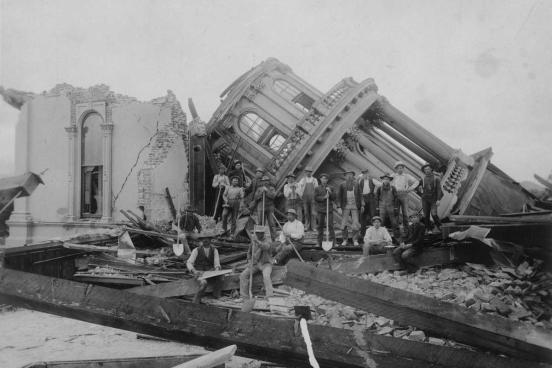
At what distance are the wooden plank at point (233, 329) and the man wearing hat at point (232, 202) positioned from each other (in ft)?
27.9

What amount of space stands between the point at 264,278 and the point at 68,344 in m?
3.29

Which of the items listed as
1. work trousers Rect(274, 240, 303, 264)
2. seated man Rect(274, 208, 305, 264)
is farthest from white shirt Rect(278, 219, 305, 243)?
work trousers Rect(274, 240, 303, 264)

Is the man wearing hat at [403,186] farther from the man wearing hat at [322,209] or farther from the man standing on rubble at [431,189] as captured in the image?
the man wearing hat at [322,209]

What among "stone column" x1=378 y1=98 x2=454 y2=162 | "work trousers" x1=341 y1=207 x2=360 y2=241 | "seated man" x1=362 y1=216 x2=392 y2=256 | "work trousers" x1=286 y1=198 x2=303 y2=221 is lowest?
"seated man" x1=362 y1=216 x2=392 y2=256

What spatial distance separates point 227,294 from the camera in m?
8.31

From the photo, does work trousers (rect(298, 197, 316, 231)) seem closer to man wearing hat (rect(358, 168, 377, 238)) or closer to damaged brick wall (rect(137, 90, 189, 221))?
man wearing hat (rect(358, 168, 377, 238))

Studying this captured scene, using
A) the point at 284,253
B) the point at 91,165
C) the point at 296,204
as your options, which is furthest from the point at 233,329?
the point at 91,165

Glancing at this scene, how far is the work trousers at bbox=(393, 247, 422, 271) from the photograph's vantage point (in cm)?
810

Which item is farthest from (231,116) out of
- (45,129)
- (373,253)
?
(373,253)

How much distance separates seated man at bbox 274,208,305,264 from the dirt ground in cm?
307

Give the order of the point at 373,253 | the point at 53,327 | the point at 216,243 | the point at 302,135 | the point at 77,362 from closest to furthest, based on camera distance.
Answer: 1. the point at 77,362
2. the point at 53,327
3. the point at 373,253
4. the point at 216,243
5. the point at 302,135

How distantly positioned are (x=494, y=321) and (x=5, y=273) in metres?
3.91

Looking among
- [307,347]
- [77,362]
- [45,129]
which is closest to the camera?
[307,347]

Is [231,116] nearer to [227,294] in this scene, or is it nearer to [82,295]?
[227,294]
